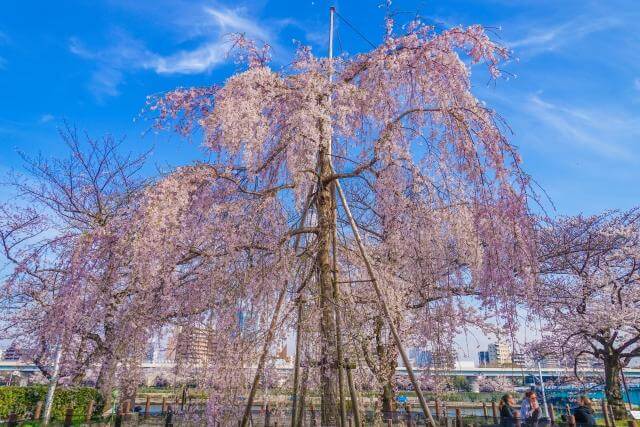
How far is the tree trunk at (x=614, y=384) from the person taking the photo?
46.8ft

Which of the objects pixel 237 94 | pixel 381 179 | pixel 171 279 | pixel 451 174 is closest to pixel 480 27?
pixel 451 174

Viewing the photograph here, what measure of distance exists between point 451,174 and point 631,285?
13.5m

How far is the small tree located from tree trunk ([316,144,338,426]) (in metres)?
9.96

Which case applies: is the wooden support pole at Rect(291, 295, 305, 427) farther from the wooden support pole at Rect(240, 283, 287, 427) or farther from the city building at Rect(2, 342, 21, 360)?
the city building at Rect(2, 342, 21, 360)

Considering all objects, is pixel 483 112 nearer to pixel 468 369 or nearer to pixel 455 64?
pixel 455 64

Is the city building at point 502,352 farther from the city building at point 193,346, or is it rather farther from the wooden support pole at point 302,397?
the city building at point 193,346

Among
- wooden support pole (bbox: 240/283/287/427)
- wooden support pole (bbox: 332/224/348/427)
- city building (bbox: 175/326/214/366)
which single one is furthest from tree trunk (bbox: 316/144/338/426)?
city building (bbox: 175/326/214/366)

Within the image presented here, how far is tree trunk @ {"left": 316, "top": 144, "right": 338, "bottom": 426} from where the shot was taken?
5461 millimetres

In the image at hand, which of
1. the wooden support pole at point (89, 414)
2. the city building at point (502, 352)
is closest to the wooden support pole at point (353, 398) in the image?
the city building at point (502, 352)

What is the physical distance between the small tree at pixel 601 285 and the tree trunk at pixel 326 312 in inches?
392

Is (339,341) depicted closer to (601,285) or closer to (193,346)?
(193,346)

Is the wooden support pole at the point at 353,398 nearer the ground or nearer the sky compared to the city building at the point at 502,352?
nearer the ground

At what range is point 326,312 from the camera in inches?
223

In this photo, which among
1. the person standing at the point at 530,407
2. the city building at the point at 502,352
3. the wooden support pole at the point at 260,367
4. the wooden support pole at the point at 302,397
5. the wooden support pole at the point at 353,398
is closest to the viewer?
the wooden support pole at the point at 353,398
